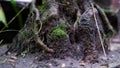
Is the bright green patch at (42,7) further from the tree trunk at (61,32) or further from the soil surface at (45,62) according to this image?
the soil surface at (45,62)

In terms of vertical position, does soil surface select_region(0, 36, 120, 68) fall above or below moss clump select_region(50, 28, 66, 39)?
below

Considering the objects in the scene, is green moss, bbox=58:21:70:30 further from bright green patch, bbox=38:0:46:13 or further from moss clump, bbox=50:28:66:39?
bright green patch, bbox=38:0:46:13

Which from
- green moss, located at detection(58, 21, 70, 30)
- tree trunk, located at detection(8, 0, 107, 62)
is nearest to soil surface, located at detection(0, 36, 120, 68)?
tree trunk, located at detection(8, 0, 107, 62)

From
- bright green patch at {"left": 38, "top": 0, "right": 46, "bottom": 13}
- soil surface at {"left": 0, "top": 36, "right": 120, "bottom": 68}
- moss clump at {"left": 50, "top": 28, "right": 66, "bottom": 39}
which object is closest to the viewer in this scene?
soil surface at {"left": 0, "top": 36, "right": 120, "bottom": 68}

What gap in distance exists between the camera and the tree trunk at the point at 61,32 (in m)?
1.56

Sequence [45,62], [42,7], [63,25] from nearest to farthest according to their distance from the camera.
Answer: [45,62], [63,25], [42,7]

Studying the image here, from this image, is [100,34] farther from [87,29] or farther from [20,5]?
[20,5]

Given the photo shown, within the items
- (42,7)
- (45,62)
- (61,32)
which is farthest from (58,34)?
(42,7)

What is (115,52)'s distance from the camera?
180 centimetres

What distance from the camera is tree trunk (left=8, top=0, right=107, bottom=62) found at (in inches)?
61.2

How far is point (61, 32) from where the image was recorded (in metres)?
1.55

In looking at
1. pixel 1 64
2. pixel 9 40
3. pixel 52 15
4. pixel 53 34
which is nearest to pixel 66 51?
pixel 53 34

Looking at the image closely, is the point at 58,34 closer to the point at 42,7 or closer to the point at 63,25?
the point at 63,25

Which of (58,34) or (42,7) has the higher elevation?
(42,7)
